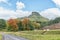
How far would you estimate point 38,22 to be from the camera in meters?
15.9

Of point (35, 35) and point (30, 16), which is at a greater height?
point (30, 16)

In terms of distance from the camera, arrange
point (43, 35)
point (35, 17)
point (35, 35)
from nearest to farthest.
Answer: point (35, 17) < point (35, 35) < point (43, 35)

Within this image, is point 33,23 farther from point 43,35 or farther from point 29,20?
point 43,35

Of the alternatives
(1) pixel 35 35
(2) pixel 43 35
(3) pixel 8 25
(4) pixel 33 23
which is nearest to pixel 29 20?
(4) pixel 33 23

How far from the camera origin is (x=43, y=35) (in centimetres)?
2008

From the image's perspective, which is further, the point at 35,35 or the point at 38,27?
the point at 35,35

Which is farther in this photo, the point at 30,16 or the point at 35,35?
the point at 35,35

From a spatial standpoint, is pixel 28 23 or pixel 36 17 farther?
pixel 28 23

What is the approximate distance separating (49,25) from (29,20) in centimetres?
133

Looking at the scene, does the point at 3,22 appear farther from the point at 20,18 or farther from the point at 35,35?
the point at 35,35

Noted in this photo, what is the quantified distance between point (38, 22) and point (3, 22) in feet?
7.26

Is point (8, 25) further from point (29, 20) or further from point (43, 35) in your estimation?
point (43, 35)

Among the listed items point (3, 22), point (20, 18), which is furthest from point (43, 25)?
point (3, 22)

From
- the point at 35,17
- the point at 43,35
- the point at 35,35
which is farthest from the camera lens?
the point at 43,35
